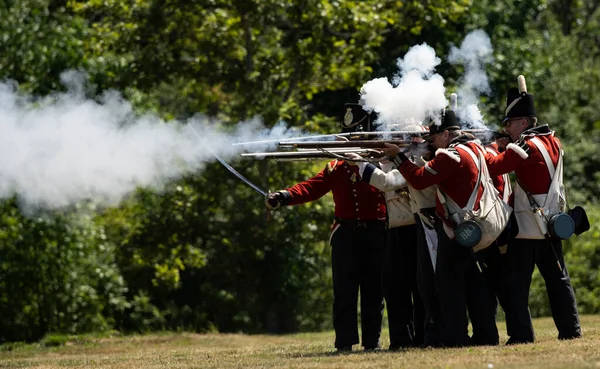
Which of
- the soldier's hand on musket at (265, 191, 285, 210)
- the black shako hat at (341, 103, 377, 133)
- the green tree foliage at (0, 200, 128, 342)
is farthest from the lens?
the green tree foliage at (0, 200, 128, 342)

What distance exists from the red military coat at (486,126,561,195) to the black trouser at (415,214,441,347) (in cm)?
85

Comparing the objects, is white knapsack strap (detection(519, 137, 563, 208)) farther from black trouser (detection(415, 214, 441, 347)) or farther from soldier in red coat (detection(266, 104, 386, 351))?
soldier in red coat (detection(266, 104, 386, 351))

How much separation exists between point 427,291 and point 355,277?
105 cm

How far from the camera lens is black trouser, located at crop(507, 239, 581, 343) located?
10062 mm

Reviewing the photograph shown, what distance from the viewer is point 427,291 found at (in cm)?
994

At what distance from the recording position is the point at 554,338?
10.6 meters

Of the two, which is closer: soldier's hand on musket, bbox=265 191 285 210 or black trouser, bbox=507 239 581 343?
black trouser, bbox=507 239 581 343

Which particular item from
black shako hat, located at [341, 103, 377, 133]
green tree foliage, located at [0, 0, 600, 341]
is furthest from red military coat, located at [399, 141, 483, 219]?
green tree foliage, located at [0, 0, 600, 341]

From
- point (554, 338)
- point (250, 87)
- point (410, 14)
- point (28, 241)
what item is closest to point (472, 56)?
point (410, 14)

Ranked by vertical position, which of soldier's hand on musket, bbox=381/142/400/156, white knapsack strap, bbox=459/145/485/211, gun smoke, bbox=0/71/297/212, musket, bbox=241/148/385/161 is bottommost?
white knapsack strap, bbox=459/145/485/211

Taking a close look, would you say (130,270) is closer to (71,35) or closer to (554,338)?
(71,35)

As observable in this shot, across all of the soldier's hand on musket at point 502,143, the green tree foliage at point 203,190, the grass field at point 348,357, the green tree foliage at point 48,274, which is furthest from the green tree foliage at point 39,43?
the soldier's hand on musket at point 502,143

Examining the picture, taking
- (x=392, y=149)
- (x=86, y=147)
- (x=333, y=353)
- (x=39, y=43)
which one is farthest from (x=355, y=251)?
(x=39, y=43)

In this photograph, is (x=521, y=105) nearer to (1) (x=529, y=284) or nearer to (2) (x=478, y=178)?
(2) (x=478, y=178)
